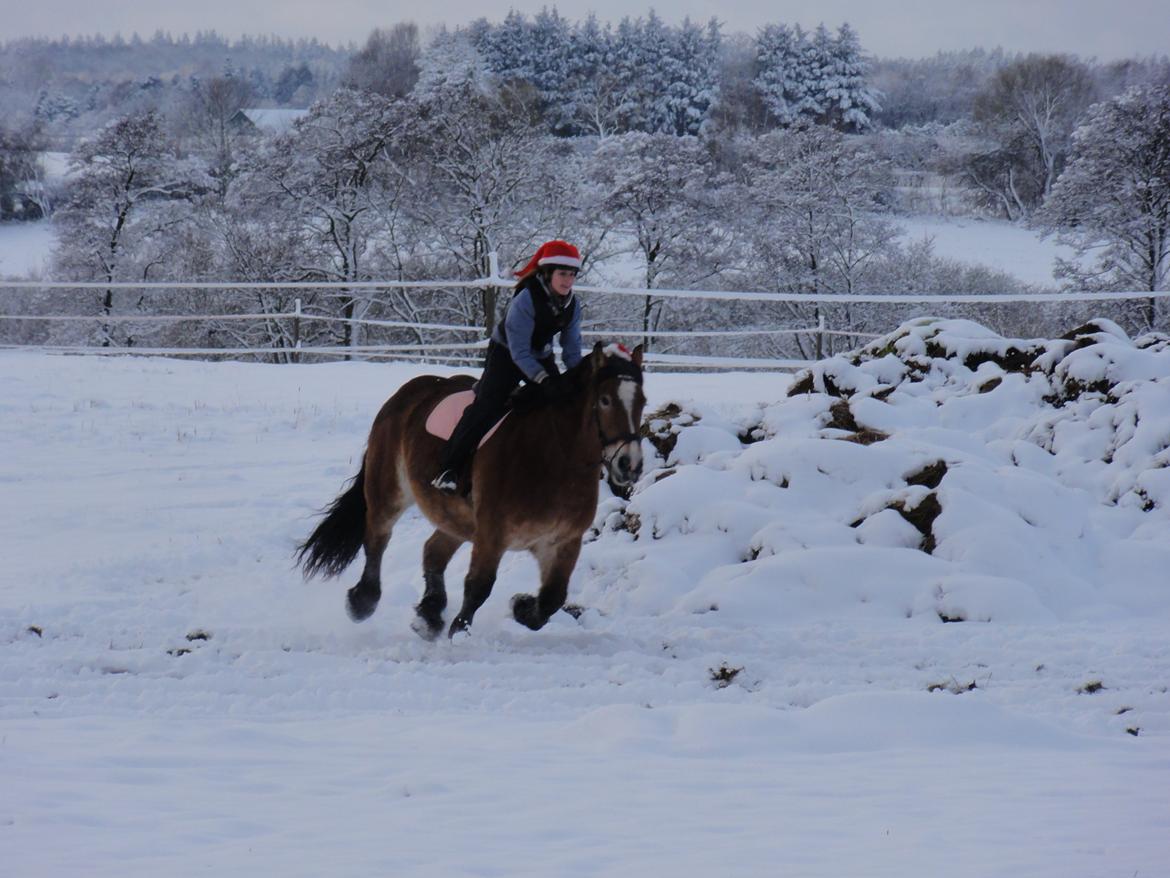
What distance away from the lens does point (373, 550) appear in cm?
689

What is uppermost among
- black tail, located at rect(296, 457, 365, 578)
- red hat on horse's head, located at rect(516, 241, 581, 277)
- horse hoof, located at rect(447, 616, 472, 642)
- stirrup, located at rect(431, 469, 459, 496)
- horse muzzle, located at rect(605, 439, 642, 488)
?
red hat on horse's head, located at rect(516, 241, 581, 277)

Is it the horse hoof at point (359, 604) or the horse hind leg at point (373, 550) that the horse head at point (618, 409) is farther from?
the horse hoof at point (359, 604)

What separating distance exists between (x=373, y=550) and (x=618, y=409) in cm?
216

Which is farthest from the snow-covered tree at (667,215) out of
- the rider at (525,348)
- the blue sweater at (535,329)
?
the rider at (525,348)

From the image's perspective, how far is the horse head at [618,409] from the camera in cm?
548

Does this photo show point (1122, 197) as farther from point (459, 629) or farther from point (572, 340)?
point (459, 629)

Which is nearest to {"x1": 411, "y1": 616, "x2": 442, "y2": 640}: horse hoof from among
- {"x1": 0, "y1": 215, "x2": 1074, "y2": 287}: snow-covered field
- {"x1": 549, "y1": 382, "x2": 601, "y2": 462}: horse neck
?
{"x1": 549, "y1": 382, "x2": 601, "y2": 462}: horse neck

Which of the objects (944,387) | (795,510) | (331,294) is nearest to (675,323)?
(331,294)

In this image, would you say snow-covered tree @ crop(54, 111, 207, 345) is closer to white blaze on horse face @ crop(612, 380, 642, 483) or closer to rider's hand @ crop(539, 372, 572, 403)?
rider's hand @ crop(539, 372, 572, 403)

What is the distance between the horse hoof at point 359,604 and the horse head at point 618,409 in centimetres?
191

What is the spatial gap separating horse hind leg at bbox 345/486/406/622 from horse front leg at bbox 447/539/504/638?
2.92 feet

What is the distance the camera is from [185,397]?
14.4 metres

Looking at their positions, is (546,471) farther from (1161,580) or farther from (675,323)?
(675,323)

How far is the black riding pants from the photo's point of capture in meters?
6.05
